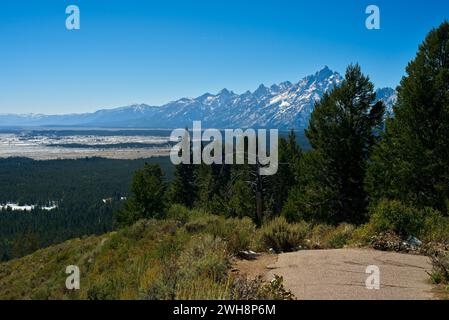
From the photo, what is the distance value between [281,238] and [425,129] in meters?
12.9

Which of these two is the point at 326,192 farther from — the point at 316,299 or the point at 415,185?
the point at 316,299

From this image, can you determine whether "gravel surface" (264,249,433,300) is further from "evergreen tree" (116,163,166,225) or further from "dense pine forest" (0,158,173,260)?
"dense pine forest" (0,158,173,260)

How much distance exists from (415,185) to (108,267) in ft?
52.0

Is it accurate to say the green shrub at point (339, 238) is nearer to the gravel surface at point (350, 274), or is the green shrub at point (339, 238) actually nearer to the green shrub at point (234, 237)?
the gravel surface at point (350, 274)

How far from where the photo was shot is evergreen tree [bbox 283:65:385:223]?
24.0 meters

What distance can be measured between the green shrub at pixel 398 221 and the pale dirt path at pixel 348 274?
1.35 m

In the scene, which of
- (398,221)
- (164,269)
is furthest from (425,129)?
(164,269)

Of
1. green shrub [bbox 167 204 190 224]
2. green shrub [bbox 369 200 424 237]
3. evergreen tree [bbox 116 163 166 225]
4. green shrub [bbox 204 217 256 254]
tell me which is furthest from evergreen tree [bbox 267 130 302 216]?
green shrub [bbox 204 217 256 254]

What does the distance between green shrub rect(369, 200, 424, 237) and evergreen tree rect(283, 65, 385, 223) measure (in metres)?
13.0

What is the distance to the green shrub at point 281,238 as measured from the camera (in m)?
11.1

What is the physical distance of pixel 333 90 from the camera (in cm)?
2477

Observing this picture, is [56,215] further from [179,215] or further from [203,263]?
[203,263]

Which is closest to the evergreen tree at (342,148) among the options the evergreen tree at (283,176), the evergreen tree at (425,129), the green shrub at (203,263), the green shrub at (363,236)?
the evergreen tree at (425,129)
